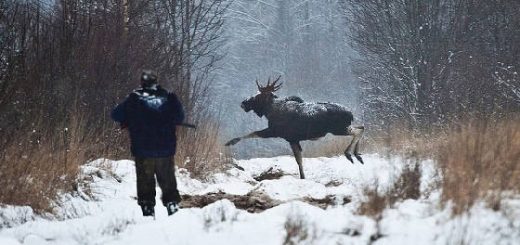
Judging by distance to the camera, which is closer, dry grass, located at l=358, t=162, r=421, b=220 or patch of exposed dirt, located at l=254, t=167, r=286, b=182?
dry grass, located at l=358, t=162, r=421, b=220

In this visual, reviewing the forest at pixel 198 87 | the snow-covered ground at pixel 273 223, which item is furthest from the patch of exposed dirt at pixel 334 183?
the snow-covered ground at pixel 273 223

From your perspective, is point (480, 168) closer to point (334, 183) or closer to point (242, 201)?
point (242, 201)

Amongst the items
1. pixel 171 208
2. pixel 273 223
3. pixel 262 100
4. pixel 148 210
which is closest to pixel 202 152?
pixel 262 100

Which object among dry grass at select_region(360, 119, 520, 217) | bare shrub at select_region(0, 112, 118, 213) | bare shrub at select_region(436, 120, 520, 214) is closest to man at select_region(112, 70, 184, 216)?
bare shrub at select_region(0, 112, 118, 213)

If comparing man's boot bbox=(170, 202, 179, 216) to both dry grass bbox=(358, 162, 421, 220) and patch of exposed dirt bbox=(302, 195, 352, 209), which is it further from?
dry grass bbox=(358, 162, 421, 220)

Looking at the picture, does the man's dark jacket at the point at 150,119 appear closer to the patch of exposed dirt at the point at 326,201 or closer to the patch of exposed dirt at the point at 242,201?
the patch of exposed dirt at the point at 242,201

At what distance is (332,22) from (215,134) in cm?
3924

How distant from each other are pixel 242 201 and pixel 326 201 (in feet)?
3.29

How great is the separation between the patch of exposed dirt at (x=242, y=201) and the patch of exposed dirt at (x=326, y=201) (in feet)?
1.41

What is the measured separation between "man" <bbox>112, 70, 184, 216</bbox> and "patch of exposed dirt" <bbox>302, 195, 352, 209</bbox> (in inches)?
64.6

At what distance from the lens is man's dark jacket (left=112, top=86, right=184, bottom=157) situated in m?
6.79

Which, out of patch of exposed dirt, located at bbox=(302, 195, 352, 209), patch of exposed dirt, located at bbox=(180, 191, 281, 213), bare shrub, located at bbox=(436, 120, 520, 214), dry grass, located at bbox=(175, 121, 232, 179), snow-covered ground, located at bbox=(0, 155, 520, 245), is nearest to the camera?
snow-covered ground, located at bbox=(0, 155, 520, 245)

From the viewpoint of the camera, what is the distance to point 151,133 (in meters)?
6.79

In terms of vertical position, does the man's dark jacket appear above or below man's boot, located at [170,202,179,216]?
above
